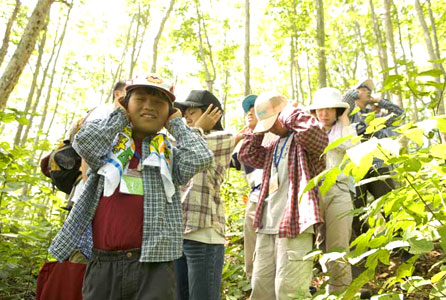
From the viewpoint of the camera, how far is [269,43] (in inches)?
599

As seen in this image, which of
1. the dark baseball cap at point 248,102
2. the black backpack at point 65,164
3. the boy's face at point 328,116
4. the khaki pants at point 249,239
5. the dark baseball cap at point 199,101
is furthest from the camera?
the boy's face at point 328,116

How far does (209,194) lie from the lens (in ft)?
9.23

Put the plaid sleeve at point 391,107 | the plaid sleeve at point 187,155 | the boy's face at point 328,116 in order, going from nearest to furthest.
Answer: the plaid sleeve at point 187,155 → the boy's face at point 328,116 → the plaid sleeve at point 391,107

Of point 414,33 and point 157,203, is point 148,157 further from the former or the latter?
point 414,33

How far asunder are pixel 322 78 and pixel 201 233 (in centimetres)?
607

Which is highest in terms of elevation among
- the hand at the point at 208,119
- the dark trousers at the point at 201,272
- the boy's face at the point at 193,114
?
the boy's face at the point at 193,114

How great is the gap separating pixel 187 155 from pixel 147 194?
0.33 meters

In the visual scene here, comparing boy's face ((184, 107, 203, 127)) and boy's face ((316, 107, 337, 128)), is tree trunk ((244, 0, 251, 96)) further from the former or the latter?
boy's face ((184, 107, 203, 127))

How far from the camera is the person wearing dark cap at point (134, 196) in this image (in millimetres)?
1864

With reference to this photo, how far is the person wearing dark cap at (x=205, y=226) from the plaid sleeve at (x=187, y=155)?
0.19m

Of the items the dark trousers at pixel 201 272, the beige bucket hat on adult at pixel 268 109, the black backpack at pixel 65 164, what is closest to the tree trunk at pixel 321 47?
the beige bucket hat on adult at pixel 268 109

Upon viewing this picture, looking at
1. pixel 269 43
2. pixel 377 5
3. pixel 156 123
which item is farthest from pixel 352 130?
pixel 377 5

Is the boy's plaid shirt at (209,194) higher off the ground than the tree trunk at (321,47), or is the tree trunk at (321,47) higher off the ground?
the tree trunk at (321,47)

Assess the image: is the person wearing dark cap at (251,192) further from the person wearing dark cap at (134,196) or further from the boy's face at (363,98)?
the boy's face at (363,98)
